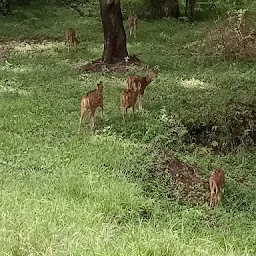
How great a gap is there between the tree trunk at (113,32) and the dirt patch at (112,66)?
140 millimetres

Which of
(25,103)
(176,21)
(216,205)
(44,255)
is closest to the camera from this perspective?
(44,255)

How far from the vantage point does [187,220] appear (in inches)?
217

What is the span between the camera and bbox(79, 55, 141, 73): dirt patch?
38.1 ft

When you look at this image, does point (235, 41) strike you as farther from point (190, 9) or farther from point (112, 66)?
point (190, 9)

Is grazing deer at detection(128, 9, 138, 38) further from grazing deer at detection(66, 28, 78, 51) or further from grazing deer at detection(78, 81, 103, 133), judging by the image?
grazing deer at detection(78, 81, 103, 133)

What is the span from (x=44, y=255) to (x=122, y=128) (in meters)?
4.10

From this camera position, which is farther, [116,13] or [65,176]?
[116,13]

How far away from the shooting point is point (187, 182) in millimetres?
6465

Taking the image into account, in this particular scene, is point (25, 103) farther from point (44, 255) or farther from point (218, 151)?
point (44, 255)

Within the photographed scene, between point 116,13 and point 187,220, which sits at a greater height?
point 116,13

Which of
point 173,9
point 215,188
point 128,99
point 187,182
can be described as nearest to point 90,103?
point 128,99

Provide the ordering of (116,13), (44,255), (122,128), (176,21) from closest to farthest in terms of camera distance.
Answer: (44,255), (122,128), (116,13), (176,21)

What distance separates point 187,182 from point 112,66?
5.72m

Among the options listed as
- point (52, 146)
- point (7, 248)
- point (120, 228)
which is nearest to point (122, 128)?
point (52, 146)
